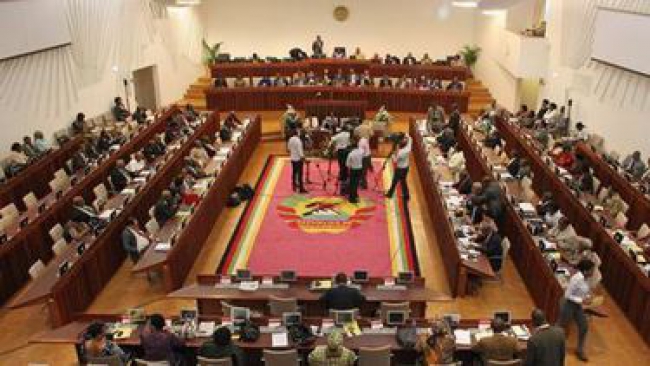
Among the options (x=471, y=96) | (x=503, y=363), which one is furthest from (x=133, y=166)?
(x=471, y=96)

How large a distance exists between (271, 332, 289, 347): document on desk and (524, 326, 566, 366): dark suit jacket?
→ 2815 mm

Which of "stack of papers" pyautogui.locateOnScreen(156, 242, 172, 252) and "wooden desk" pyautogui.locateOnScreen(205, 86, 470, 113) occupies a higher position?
"wooden desk" pyautogui.locateOnScreen(205, 86, 470, 113)

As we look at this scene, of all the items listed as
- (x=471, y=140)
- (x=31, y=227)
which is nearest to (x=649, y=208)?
(x=471, y=140)

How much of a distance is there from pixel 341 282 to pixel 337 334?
4.96ft

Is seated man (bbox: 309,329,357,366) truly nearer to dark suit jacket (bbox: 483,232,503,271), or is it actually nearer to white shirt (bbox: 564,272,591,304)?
white shirt (bbox: 564,272,591,304)

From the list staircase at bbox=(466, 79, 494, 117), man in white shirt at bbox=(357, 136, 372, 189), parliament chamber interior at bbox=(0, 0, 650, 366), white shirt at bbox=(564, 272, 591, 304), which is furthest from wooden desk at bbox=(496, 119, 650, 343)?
staircase at bbox=(466, 79, 494, 117)

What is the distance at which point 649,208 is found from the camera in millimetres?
10648

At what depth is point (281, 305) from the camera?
8141mm

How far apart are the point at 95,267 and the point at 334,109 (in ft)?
35.1

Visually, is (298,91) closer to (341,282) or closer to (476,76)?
(476,76)

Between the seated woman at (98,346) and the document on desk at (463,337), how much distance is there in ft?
13.0

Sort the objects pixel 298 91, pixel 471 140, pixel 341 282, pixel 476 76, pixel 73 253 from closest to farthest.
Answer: pixel 341 282, pixel 73 253, pixel 471 140, pixel 298 91, pixel 476 76

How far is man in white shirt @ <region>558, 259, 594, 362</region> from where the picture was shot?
7730mm

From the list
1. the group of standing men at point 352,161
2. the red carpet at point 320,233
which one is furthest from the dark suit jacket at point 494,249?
the group of standing men at point 352,161
